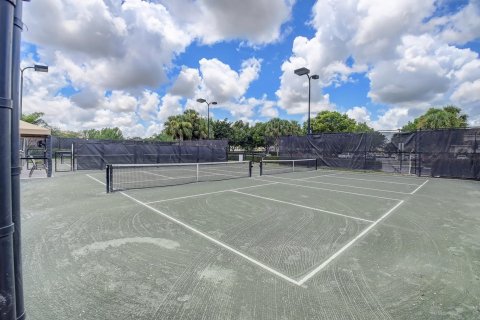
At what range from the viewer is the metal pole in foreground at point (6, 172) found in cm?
113

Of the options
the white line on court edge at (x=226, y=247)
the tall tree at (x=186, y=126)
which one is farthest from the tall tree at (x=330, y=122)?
the white line on court edge at (x=226, y=247)

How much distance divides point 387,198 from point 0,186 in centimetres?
982

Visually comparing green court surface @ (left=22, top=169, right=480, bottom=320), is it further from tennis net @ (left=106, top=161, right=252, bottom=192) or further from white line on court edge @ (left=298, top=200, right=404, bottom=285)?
tennis net @ (left=106, top=161, right=252, bottom=192)

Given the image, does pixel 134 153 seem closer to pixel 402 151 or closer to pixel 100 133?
pixel 402 151

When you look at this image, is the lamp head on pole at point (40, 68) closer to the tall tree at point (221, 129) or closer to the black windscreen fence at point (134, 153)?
the black windscreen fence at point (134, 153)

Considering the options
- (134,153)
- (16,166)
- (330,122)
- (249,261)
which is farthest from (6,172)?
(330,122)

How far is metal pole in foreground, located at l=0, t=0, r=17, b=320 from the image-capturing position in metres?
1.13

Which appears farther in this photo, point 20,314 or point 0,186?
point 20,314

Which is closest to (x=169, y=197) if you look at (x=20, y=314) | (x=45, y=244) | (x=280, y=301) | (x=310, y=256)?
(x=45, y=244)

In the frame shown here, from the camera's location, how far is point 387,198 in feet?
A: 28.7

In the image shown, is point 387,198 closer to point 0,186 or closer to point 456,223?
point 456,223

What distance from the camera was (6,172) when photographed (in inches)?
46.0

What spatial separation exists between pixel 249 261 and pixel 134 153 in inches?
771

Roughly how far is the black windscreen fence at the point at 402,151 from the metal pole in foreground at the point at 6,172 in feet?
62.9
